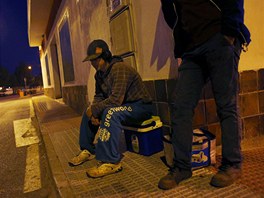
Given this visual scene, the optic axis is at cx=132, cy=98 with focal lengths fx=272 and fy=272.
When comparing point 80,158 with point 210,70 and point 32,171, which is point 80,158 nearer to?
point 32,171

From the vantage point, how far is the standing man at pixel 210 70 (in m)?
2.23

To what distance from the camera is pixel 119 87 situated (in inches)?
122

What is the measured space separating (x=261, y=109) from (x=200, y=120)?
2.88ft

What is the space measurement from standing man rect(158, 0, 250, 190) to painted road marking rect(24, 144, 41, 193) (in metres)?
1.85

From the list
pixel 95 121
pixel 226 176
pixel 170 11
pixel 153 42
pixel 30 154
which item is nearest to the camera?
pixel 226 176

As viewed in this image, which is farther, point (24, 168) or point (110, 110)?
point (24, 168)

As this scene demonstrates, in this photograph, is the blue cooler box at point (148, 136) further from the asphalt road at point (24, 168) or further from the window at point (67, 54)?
the window at point (67, 54)

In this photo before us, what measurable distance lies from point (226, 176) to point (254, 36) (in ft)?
6.33

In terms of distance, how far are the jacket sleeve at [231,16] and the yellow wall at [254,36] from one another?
1.27m

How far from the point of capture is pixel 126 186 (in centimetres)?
259

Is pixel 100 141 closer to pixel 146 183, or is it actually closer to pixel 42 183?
pixel 146 183

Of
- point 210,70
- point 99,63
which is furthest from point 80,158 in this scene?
point 210,70

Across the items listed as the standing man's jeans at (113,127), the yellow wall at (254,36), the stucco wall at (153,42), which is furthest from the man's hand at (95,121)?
the yellow wall at (254,36)

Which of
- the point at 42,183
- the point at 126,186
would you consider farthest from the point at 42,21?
the point at 126,186
